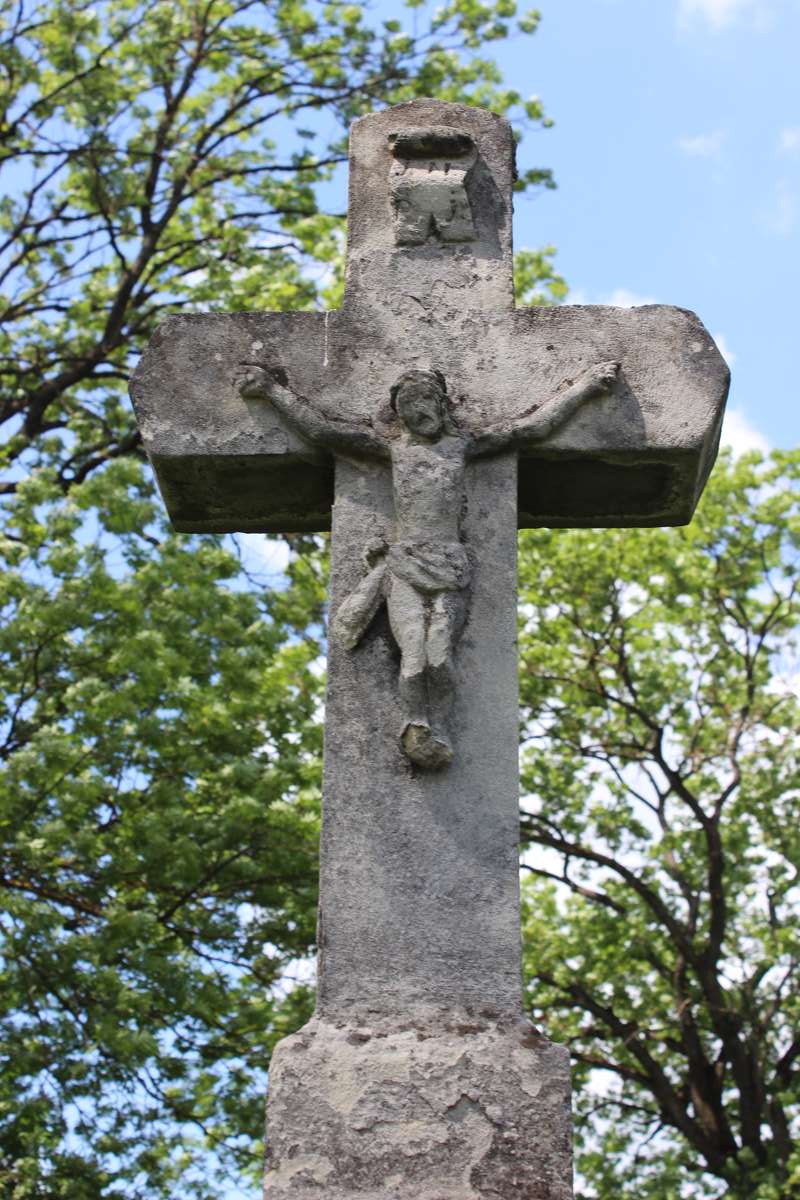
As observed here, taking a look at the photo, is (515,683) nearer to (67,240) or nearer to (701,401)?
(701,401)

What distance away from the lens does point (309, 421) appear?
4.60 m

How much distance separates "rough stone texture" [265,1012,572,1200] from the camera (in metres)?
3.54

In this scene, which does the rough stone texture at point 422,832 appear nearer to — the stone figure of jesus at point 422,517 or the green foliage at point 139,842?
the stone figure of jesus at point 422,517

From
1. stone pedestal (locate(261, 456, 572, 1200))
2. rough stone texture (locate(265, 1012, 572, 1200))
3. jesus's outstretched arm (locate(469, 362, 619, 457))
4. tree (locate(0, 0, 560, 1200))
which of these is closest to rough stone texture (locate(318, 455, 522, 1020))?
stone pedestal (locate(261, 456, 572, 1200))

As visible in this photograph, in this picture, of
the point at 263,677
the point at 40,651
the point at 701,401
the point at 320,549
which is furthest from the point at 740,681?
the point at 701,401

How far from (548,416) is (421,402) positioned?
393 millimetres

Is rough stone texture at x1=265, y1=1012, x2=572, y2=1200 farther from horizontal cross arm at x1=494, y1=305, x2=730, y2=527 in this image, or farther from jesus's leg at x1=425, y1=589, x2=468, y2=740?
horizontal cross arm at x1=494, y1=305, x2=730, y2=527

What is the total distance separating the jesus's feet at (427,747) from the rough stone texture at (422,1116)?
70 centimetres

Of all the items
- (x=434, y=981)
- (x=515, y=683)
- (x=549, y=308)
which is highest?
(x=549, y=308)

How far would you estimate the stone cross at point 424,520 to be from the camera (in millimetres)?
3629

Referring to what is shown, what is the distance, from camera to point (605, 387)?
4676mm

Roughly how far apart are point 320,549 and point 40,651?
3975 mm

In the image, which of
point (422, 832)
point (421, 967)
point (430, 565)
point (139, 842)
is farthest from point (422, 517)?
point (139, 842)

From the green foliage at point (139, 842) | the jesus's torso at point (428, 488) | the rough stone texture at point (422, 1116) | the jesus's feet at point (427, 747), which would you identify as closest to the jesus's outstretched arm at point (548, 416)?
the jesus's torso at point (428, 488)
